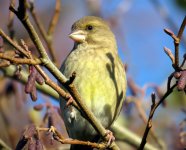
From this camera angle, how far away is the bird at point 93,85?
3.39m

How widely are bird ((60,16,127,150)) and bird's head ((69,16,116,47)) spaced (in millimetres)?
51

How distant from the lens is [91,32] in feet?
13.2

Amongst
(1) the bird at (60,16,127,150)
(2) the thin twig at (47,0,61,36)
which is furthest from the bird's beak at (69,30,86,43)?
(2) the thin twig at (47,0,61,36)

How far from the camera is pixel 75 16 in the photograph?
828 cm

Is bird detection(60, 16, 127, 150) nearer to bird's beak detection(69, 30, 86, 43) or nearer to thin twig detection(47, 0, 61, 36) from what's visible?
bird's beak detection(69, 30, 86, 43)

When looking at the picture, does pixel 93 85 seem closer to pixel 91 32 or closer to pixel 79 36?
pixel 79 36

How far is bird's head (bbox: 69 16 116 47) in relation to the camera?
3901 mm

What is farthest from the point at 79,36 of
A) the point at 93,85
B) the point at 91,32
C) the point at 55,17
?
the point at 93,85

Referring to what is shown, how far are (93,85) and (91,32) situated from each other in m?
0.73

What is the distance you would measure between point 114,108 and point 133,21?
468cm

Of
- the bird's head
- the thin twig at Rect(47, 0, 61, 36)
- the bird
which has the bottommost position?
the bird

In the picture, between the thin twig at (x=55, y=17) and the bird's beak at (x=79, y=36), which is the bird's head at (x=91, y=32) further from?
the thin twig at (x=55, y=17)

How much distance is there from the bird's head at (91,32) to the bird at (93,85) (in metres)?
0.05

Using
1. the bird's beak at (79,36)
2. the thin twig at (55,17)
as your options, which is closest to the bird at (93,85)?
the bird's beak at (79,36)
